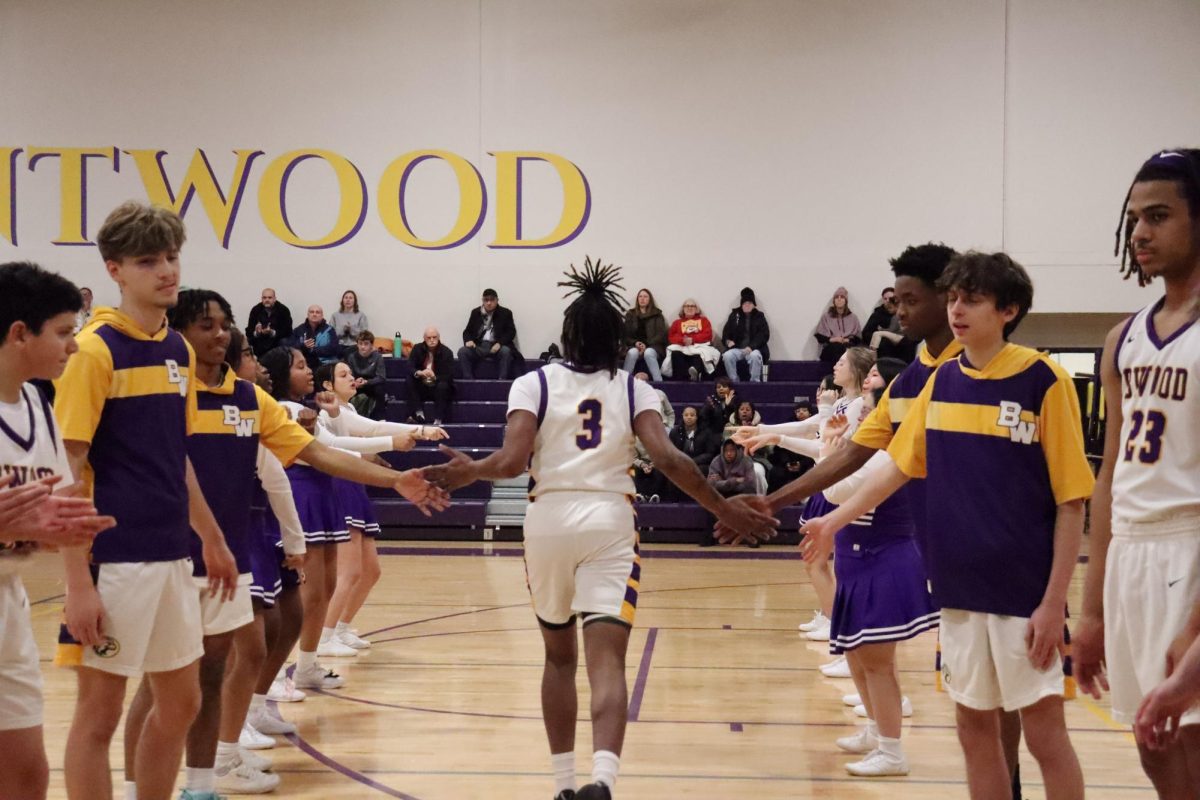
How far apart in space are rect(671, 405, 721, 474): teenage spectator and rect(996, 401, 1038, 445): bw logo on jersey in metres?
11.2

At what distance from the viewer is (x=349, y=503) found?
7.50 m

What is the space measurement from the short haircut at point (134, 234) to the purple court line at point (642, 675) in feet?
12.2

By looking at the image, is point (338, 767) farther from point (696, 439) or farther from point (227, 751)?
point (696, 439)

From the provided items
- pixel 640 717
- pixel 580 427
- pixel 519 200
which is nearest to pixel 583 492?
pixel 580 427

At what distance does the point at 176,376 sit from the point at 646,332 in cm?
1449

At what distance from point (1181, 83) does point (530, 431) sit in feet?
58.3

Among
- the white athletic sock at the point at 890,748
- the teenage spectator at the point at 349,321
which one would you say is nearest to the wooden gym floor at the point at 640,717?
the white athletic sock at the point at 890,748

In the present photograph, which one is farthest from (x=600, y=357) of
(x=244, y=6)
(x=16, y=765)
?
(x=244, y=6)

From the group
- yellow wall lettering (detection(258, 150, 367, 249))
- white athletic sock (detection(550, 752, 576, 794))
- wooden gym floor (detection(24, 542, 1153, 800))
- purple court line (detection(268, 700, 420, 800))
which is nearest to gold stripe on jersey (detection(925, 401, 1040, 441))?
white athletic sock (detection(550, 752, 576, 794))

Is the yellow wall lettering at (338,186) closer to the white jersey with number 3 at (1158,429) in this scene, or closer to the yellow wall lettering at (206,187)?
the yellow wall lettering at (206,187)

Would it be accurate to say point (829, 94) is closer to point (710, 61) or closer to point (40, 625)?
point (710, 61)

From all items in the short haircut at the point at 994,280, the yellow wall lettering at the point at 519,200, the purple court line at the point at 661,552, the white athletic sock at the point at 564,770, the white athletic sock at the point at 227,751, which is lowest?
the purple court line at the point at 661,552

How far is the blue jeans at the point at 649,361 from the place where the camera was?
17.5 metres

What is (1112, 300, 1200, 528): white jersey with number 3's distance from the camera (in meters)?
2.76
